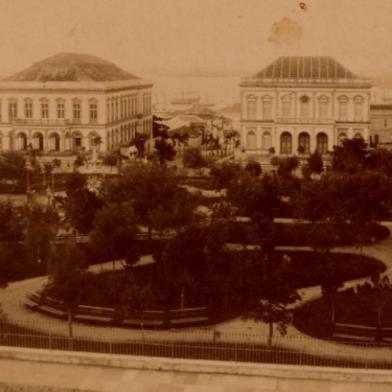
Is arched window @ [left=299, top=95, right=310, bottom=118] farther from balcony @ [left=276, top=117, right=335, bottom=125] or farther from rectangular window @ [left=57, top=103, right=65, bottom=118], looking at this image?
rectangular window @ [left=57, top=103, right=65, bottom=118]

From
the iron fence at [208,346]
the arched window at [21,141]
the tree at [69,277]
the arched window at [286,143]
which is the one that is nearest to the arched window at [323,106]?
the arched window at [286,143]

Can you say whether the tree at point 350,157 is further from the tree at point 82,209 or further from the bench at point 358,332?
the bench at point 358,332

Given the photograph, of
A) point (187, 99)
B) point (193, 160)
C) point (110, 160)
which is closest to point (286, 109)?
point (193, 160)

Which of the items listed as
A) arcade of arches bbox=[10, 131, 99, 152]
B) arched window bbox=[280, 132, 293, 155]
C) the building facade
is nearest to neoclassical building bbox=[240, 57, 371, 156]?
arched window bbox=[280, 132, 293, 155]

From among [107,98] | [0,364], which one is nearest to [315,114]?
[107,98]

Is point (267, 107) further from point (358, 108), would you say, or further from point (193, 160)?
point (193, 160)

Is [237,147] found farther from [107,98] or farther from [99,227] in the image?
[99,227]
